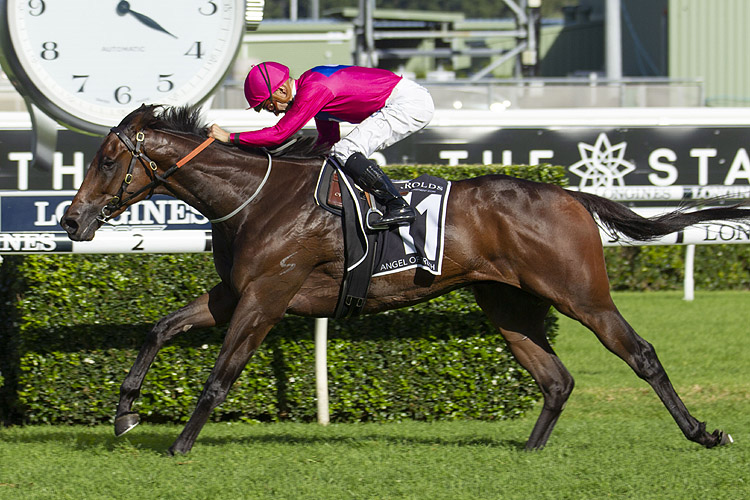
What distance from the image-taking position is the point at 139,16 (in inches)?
223

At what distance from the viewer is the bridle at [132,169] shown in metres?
4.34

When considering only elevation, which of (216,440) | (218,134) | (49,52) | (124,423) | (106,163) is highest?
(49,52)

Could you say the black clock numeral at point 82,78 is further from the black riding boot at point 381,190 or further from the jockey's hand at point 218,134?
the black riding boot at point 381,190

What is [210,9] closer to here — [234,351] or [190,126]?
[190,126]

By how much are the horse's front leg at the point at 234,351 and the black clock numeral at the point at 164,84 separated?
1.91m

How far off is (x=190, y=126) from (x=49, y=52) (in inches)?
56.1

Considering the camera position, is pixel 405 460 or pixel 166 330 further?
pixel 166 330

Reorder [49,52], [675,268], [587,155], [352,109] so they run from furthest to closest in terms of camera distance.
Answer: [675,268]
[587,155]
[49,52]
[352,109]

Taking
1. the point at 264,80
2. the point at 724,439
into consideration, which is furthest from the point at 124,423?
the point at 724,439

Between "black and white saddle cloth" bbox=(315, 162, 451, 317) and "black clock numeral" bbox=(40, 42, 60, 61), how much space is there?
2039 mm

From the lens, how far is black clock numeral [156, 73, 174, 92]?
5672 mm

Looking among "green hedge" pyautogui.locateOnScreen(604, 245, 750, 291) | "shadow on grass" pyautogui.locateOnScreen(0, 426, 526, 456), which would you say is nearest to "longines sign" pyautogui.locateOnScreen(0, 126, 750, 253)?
"green hedge" pyautogui.locateOnScreen(604, 245, 750, 291)

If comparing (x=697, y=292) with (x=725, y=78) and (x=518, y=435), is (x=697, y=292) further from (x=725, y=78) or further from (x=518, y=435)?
(x=725, y=78)

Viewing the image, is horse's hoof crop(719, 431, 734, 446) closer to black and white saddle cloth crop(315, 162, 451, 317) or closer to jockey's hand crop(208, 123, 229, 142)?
black and white saddle cloth crop(315, 162, 451, 317)
